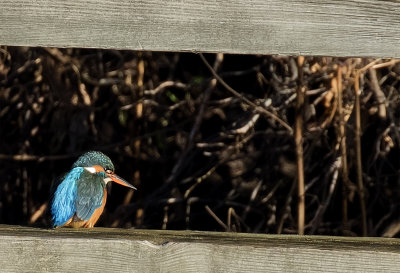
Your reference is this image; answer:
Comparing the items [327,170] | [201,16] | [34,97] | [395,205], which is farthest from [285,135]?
[201,16]

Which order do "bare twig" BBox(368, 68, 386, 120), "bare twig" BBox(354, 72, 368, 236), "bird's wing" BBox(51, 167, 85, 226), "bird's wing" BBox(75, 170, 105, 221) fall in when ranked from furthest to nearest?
"bare twig" BBox(368, 68, 386, 120)
"bare twig" BBox(354, 72, 368, 236)
"bird's wing" BBox(75, 170, 105, 221)
"bird's wing" BBox(51, 167, 85, 226)

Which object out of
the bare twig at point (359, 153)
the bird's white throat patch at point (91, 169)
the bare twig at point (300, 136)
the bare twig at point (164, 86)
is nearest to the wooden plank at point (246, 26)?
the bird's white throat patch at point (91, 169)

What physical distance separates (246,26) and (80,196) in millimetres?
1429

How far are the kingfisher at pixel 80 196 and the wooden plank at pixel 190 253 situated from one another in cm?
92

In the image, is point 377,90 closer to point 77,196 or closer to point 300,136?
point 300,136

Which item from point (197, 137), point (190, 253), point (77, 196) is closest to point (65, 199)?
point (77, 196)

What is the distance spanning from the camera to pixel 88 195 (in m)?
3.05

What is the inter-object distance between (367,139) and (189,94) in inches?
49.1

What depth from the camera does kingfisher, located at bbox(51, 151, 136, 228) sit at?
2.82m

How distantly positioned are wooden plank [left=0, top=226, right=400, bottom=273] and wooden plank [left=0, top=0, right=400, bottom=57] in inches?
17.7

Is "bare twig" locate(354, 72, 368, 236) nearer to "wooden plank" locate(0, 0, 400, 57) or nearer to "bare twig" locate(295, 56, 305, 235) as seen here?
"bare twig" locate(295, 56, 305, 235)

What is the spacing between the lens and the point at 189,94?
5.23 metres

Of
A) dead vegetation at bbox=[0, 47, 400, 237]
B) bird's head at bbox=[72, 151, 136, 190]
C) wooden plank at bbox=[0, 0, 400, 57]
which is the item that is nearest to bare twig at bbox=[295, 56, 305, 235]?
dead vegetation at bbox=[0, 47, 400, 237]

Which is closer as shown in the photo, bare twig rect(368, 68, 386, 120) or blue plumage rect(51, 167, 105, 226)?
blue plumage rect(51, 167, 105, 226)
